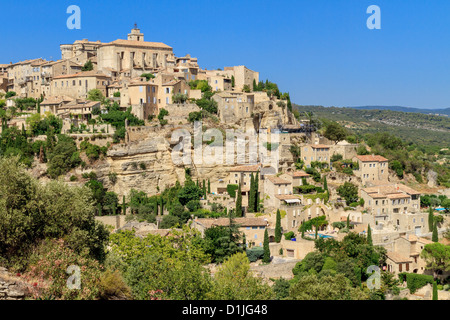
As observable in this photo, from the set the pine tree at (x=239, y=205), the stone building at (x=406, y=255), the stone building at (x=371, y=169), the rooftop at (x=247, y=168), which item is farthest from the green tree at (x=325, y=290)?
the stone building at (x=371, y=169)

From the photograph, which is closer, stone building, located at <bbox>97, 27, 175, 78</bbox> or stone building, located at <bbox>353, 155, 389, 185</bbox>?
stone building, located at <bbox>353, 155, 389, 185</bbox>

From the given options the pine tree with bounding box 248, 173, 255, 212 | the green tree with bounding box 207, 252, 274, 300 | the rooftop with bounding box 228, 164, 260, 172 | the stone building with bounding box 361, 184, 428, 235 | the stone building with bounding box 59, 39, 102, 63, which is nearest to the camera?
the green tree with bounding box 207, 252, 274, 300

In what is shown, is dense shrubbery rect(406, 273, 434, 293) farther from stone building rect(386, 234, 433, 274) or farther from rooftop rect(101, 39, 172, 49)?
rooftop rect(101, 39, 172, 49)

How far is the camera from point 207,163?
47031mm

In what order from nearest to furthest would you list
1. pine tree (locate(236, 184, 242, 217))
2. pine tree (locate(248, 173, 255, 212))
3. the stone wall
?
pine tree (locate(236, 184, 242, 217)), pine tree (locate(248, 173, 255, 212)), the stone wall

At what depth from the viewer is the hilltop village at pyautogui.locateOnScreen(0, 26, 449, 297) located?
1528 inches

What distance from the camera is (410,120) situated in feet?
521

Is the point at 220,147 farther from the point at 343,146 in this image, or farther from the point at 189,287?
the point at 189,287

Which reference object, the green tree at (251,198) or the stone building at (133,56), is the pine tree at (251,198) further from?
the stone building at (133,56)

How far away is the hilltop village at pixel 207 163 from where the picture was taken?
38812mm

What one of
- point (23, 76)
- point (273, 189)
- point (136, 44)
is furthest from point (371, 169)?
point (23, 76)

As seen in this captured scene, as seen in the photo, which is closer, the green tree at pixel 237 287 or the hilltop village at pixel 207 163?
the green tree at pixel 237 287

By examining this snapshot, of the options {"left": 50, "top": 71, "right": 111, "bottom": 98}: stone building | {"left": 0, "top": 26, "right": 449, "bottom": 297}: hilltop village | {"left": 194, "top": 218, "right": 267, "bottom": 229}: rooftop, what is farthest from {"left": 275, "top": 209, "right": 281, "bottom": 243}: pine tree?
{"left": 50, "top": 71, "right": 111, "bottom": 98}: stone building

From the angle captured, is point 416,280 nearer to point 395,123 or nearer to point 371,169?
point 371,169
